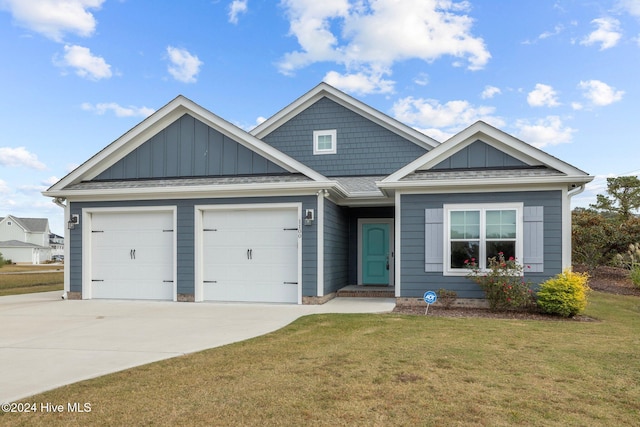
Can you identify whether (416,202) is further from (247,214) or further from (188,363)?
(188,363)

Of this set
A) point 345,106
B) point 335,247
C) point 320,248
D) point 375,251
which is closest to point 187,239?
point 320,248

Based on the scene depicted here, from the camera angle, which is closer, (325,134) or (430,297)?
(430,297)

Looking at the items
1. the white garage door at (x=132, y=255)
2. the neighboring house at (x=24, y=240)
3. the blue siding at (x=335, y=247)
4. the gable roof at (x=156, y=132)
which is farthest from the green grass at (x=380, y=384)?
the neighboring house at (x=24, y=240)

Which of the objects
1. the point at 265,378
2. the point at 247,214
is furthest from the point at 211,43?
the point at 265,378

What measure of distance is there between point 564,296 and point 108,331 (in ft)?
27.1

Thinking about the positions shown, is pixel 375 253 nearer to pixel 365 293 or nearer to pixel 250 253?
pixel 365 293

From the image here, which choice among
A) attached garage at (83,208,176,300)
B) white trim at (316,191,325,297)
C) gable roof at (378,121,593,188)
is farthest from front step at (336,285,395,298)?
attached garage at (83,208,176,300)

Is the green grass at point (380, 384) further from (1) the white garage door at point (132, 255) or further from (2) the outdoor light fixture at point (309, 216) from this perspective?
(1) the white garage door at point (132, 255)

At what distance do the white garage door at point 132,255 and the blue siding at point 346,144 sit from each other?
16.5ft

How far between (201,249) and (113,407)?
742 centimetres

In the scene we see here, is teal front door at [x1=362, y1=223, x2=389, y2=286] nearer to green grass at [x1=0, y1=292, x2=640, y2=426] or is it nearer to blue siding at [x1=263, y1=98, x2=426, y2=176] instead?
blue siding at [x1=263, y1=98, x2=426, y2=176]

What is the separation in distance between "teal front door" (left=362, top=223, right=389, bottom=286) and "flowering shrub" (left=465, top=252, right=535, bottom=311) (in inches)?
160

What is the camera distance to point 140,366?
534 centimetres

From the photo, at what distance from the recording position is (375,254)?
1360 centimetres
